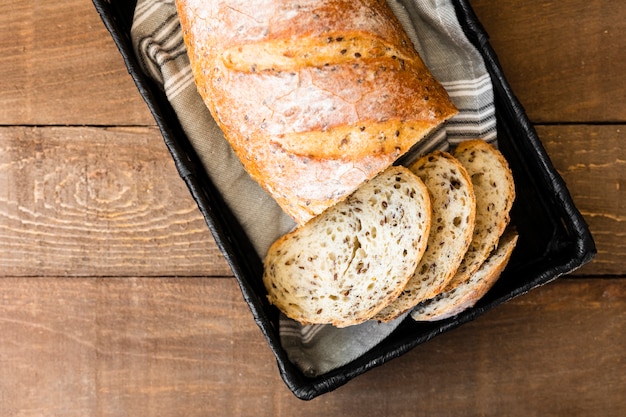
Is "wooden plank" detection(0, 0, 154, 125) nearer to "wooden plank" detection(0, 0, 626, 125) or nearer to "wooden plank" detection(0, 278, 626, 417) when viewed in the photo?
"wooden plank" detection(0, 0, 626, 125)

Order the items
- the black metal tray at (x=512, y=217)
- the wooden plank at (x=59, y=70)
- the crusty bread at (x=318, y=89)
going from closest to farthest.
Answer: the crusty bread at (x=318, y=89), the black metal tray at (x=512, y=217), the wooden plank at (x=59, y=70)

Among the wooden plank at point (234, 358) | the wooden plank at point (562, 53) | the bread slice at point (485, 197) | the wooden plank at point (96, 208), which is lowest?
the wooden plank at point (234, 358)

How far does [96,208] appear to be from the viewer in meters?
1.35

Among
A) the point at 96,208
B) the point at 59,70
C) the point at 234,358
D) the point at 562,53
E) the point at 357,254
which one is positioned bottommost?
the point at 234,358

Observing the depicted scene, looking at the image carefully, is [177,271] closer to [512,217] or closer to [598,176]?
[512,217]

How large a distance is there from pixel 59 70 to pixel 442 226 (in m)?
0.92

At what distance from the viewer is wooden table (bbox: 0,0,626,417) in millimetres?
1330

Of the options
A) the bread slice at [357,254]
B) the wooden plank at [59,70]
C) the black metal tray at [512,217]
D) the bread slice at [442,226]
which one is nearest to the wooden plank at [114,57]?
the wooden plank at [59,70]

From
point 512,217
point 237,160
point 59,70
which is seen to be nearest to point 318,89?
point 237,160

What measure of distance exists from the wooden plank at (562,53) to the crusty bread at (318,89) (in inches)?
14.3

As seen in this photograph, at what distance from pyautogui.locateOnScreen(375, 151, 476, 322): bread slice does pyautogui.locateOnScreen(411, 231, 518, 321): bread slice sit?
44 mm

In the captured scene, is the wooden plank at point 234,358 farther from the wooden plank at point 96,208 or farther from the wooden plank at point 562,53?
the wooden plank at point 562,53

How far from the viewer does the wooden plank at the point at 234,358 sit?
53.7 inches

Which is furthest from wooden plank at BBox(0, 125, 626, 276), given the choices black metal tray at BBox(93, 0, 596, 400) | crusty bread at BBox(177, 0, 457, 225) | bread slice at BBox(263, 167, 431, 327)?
crusty bread at BBox(177, 0, 457, 225)
